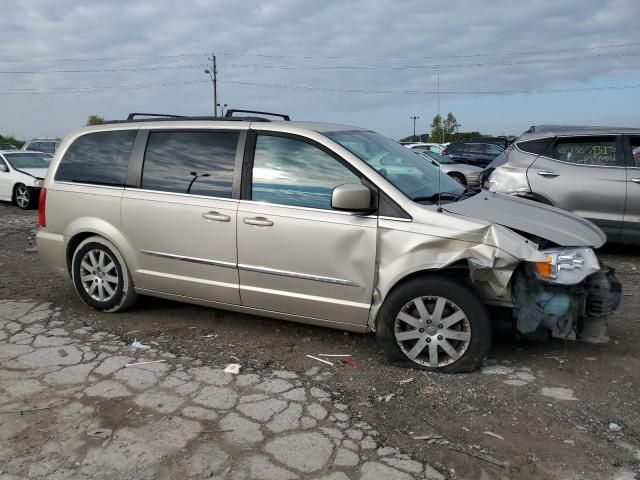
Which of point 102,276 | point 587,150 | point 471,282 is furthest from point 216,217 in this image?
point 587,150

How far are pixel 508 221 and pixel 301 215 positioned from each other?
1419mm

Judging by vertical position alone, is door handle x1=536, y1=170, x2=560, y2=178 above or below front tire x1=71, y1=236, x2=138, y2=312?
above

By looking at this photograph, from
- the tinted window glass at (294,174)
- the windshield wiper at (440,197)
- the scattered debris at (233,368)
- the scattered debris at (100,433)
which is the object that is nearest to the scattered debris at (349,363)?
the scattered debris at (233,368)

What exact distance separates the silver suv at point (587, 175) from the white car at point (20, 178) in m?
10.6

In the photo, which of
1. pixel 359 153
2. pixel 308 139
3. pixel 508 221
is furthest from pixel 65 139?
pixel 508 221

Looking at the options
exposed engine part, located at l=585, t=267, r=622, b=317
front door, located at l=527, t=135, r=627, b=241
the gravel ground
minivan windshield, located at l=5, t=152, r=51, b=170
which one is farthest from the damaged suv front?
minivan windshield, located at l=5, t=152, r=51, b=170

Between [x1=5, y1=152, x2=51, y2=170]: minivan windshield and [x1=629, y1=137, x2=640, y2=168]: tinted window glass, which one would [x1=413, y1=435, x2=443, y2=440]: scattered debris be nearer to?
[x1=629, y1=137, x2=640, y2=168]: tinted window glass

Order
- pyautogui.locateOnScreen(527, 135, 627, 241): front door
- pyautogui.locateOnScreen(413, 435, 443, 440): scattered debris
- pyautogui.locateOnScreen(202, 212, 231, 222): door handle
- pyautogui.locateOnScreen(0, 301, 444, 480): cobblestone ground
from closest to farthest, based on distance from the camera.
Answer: pyautogui.locateOnScreen(0, 301, 444, 480): cobblestone ground
pyautogui.locateOnScreen(413, 435, 443, 440): scattered debris
pyautogui.locateOnScreen(202, 212, 231, 222): door handle
pyautogui.locateOnScreen(527, 135, 627, 241): front door

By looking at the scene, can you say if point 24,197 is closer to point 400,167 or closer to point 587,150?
point 400,167

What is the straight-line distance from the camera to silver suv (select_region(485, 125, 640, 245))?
6938 millimetres

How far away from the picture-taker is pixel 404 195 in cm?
379

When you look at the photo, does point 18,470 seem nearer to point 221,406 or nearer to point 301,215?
point 221,406

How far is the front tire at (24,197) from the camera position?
13062 mm

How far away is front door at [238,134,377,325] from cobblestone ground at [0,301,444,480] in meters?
0.54
